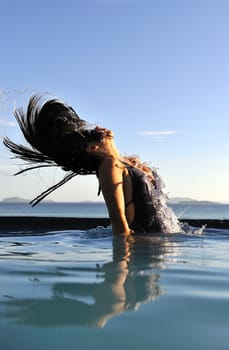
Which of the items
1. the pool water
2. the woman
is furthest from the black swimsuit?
the pool water

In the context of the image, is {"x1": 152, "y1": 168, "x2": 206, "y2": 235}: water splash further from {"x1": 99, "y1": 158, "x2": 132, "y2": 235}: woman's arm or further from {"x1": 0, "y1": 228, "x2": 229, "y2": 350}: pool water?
{"x1": 0, "y1": 228, "x2": 229, "y2": 350}: pool water

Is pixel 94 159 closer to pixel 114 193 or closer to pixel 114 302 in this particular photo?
pixel 114 193

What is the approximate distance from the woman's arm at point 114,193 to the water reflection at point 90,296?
1641 millimetres

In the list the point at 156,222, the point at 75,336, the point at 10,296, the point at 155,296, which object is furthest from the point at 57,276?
the point at 156,222

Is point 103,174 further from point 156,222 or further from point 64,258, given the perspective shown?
point 64,258

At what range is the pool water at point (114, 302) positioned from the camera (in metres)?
1.56

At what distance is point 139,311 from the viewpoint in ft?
6.06

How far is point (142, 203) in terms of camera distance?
5359 mm

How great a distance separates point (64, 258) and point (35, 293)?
140 cm

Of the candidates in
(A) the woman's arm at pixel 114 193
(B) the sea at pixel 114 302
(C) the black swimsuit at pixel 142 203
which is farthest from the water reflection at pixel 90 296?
(C) the black swimsuit at pixel 142 203

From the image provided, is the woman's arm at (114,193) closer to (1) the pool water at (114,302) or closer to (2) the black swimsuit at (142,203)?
(2) the black swimsuit at (142,203)

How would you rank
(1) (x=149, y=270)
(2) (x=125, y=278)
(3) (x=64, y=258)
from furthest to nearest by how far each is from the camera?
1. (3) (x=64, y=258)
2. (1) (x=149, y=270)
3. (2) (x=125, y=278)

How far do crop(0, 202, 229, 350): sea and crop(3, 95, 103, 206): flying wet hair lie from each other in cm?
232

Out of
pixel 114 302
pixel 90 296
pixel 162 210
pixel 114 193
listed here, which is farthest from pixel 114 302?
pixel 162 210
